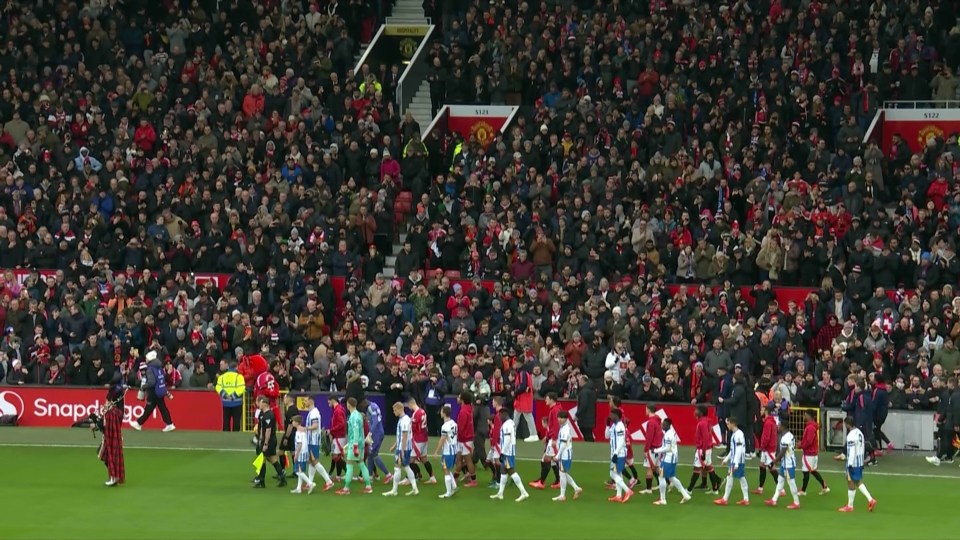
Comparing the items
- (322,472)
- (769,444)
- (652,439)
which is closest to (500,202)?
(322,472)

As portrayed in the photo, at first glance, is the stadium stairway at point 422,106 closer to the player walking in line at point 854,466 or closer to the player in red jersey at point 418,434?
the player in red jersey at point 418,434

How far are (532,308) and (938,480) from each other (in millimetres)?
10247

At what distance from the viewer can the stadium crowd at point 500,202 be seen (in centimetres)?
3850

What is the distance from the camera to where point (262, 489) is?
109ft

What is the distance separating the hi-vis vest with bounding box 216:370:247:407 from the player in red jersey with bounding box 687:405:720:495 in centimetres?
1082

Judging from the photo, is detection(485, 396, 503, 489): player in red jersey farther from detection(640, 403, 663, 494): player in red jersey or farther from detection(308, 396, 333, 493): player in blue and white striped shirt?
detection(308, 396, 333, 493): player in blue and white striped shirt

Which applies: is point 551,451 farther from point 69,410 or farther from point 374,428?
point 69,410

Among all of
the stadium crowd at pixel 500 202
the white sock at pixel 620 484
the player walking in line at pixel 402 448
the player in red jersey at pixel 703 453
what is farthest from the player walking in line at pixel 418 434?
the player in red jersey at pixel 703 453

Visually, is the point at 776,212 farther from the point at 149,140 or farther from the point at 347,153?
the point at 149,140

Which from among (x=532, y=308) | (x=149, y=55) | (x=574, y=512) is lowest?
(x=574, y=512)

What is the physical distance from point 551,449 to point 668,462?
2.22 meters

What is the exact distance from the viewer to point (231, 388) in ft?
127

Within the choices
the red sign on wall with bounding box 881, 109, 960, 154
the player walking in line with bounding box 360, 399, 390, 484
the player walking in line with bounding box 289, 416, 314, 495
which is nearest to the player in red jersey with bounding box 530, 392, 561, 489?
the player walking in line with bounding box 360, 399, 390, 484

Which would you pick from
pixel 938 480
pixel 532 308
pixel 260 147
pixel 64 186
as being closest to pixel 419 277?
pixel 532 308
